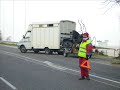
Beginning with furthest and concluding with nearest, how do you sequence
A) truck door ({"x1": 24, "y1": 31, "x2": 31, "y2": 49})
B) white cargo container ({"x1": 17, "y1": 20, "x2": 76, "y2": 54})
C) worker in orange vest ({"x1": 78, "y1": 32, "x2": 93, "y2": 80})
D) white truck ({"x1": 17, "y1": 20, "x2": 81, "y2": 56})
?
truck door ({"x1": 24, "y1": 31, "x2": 31, "y2": 49}) → white cargo container ({"x1": 17, "y1": 20, "x2": 76, "y2": 54}) → white truck ({"x1": 17, "y1": 20, "x2": 81, "y2": 56}) → worker in orange vest ({"x1": 78, "y1": 32, "x2": 93, "y2": 80})

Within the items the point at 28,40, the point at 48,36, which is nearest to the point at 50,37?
the point at 48,36

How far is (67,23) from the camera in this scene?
28.8m

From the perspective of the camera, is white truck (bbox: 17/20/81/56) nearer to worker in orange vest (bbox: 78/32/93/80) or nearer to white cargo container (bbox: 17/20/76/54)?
white cargo container (bbox: 17/20/76/54)

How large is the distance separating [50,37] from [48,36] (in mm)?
280

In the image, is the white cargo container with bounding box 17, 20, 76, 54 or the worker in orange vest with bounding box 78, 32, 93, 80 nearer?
the worker in orange vest with bounding box 78, 32, 93, 80

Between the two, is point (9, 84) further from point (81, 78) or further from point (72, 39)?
point (72, 39)

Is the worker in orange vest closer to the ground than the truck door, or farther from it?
closer to the ground

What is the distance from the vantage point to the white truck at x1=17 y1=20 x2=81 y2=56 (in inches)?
1108

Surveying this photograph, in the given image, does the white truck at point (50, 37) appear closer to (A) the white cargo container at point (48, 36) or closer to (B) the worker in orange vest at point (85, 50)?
(A) the white cargo container at point (48, 36)

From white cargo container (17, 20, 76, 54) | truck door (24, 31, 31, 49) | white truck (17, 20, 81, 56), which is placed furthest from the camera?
truck door (24, 31, 31, 49)

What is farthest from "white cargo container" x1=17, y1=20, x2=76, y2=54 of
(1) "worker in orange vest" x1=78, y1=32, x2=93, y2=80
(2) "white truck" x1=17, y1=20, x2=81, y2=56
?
(1) "worker in orange vest" x1=78, y1=32, x2=93, y2=80

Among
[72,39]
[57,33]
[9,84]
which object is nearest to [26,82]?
[9,84]

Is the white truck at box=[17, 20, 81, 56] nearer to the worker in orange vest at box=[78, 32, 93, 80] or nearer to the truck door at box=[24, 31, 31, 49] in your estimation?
the truck door at box=[24, 31, 31, 49]

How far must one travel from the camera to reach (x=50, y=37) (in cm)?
2908
